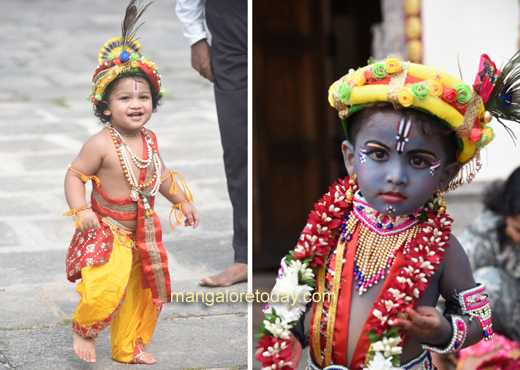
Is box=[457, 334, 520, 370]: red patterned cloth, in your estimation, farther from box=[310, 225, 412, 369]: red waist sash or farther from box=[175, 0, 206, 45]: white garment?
box=[175, 0, 206, 45]: white garment

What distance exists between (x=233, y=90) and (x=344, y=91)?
2090mm

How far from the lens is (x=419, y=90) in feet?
7.88

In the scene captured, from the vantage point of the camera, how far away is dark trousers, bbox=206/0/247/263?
14.5 feet

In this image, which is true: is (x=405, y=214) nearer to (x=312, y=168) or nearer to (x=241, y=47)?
(x=241, y=47)

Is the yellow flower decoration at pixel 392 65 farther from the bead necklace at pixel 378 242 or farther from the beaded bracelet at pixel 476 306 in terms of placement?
the beaded bracelet at pixel 476 306

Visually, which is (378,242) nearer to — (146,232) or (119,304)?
(146,232)

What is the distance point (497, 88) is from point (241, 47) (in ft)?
7.03

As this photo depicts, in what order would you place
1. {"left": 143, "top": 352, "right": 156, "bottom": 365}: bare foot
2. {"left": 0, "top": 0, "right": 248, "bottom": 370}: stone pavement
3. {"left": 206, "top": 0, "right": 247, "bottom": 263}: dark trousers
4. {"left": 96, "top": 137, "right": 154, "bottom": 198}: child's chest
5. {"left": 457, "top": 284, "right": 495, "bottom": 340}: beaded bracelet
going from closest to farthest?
{"left": 457, "top": 284, "right": 495, "bottom": 340}: beaded bracelet
{"left": 96, "top": 137, "right": 154, "bottom": 198}: child's chest
{"left": 143, "top": 352, "right": 156, "bottom": 365}: bare foot
{"left": 0, "top": 0, "right": 248, "bottom": 370}: stone pavement
{"left": 206, "top": 0, "right": 247, "bottom": 263}: dark trousers

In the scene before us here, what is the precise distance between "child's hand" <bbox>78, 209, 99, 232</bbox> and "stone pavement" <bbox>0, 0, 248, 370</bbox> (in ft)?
2.49

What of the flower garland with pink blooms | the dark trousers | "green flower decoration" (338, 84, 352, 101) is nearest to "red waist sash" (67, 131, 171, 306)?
the flower garland with pink blooms

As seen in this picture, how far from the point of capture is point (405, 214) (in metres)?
2.58

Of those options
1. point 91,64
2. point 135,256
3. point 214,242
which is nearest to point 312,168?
point 214,242

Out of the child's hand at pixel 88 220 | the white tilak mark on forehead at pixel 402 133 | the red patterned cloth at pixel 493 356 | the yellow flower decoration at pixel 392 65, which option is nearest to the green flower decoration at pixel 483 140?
the white tilak mark on forehead at pixel 402 133

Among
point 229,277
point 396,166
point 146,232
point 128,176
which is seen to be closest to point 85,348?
point 146,232
